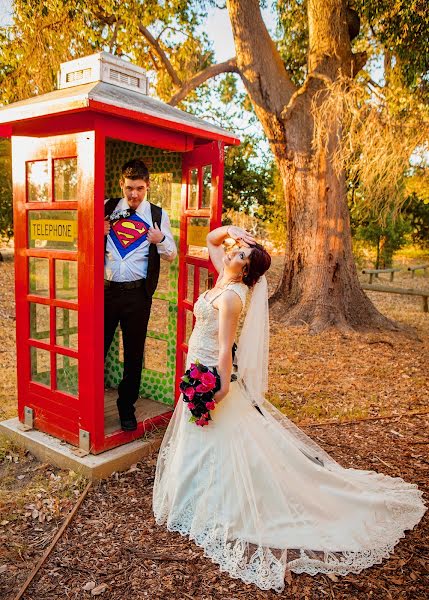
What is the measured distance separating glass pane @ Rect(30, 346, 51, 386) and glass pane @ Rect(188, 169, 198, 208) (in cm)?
174

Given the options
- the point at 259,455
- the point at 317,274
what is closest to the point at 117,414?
the point at 259,455

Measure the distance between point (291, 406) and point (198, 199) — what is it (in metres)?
2.63

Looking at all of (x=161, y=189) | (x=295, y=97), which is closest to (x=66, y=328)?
(x=161, y=189)

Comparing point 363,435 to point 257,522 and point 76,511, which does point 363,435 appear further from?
point 76,511

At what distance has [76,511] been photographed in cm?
338

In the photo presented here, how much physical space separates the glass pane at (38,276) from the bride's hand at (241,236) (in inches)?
60.7

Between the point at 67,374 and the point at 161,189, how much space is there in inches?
74.2

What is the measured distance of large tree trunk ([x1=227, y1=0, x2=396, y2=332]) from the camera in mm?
8531

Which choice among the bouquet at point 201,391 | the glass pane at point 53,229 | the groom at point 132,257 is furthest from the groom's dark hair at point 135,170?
the bouquet at point 201,391

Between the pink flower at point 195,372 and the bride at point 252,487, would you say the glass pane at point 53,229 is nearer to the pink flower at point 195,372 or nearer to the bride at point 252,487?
the bride at point 252,487

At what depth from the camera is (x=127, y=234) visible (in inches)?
155

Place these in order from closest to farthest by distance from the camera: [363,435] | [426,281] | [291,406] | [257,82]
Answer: [363,435] → [291,406] → [257,82] → [426,281]

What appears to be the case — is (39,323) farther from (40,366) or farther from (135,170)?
(135,170)

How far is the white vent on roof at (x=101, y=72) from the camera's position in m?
3.73
